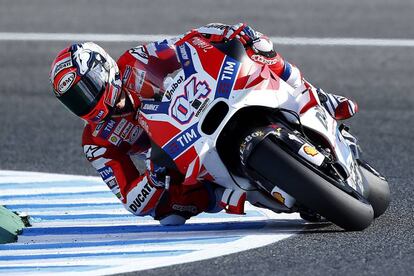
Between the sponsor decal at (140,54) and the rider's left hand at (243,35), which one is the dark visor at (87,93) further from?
the rider's left hand at (243,35)

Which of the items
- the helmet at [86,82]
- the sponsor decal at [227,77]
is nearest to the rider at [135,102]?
the helmet at [86,82]

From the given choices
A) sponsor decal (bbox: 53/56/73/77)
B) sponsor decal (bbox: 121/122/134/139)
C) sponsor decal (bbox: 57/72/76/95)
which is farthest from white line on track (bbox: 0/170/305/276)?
sponsor decal (bbox: 53/56/73/77)

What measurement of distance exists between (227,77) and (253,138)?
20.2 inches

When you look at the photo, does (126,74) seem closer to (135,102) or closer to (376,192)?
(135,102)

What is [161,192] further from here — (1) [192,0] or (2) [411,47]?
(1) [192,0]

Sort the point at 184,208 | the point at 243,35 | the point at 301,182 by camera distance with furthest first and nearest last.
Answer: the point at 184,208
the point at 243,35
the point at 301,182

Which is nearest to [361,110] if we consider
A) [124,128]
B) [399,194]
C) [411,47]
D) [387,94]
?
[387,94]

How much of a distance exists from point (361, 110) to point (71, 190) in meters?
3.82

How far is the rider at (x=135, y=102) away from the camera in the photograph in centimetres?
834

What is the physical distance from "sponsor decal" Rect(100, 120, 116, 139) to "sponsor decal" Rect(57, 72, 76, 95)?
45 cm

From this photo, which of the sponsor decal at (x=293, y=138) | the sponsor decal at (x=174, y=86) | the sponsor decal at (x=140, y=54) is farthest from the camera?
the sponsor decal at (x=140, y=54)

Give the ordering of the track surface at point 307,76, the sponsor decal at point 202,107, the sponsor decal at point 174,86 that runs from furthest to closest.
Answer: the sponsor decal at point 174,86, the sponsor decal at point 202,107, the track surface at point 307,76

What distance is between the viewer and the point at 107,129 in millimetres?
8609

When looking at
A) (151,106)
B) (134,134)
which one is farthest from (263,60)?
(134,134)
